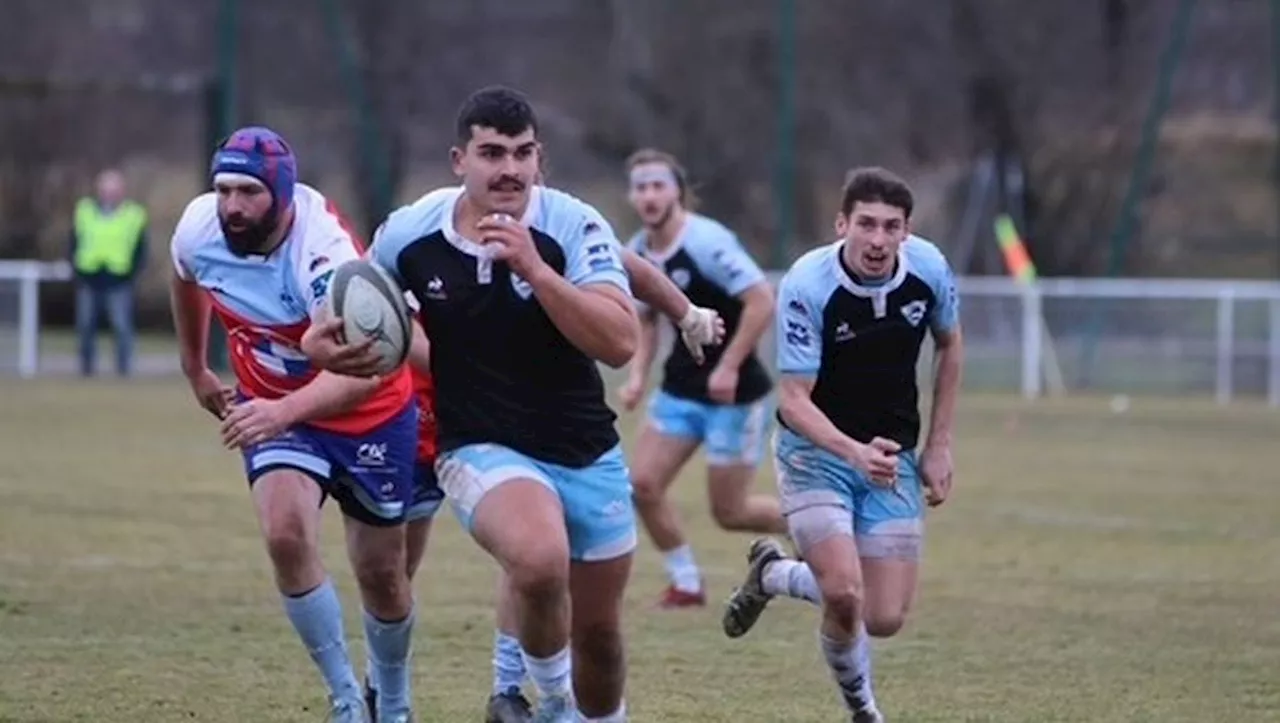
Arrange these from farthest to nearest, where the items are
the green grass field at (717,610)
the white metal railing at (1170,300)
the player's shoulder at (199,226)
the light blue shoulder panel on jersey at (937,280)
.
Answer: the white metal railing at (1170,300)
the green grass field at (717,610)
the light blue shoulder panel on jersey at (937,280)
the player's shoulder at (199,226)

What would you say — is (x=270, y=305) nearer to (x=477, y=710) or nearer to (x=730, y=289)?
(x=477, y=710)

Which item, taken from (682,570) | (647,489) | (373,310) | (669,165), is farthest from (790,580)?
A: (669,165)

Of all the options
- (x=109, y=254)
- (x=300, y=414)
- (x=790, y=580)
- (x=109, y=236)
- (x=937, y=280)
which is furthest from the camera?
(x=109, y=254)

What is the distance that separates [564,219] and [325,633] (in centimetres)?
143

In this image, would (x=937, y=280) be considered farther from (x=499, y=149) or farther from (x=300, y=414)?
(x=300, y=414)

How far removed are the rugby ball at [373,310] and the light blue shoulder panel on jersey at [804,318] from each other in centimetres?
165

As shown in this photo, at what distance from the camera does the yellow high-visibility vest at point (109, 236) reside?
26688mm

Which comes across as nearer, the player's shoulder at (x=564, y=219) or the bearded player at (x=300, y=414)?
the player's shoulder at (x=564, y=219)

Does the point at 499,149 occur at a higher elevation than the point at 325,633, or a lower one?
→ higher

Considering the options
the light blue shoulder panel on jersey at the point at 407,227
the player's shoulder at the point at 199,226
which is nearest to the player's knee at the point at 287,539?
the light blue shoulder panel on jersey at the point at 407,227

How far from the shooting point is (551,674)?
712cm

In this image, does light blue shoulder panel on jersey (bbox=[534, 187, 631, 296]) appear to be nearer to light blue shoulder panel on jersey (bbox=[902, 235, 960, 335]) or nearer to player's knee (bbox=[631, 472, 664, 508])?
light blue shoulder panel on jersey (bbox=[902, 235, 960, 335])

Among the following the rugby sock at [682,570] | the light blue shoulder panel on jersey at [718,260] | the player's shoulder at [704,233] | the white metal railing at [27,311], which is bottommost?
the white metal railing at [27,311]

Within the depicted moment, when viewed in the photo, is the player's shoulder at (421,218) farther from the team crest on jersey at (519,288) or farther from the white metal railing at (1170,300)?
the white metal railing at (1170,300)
